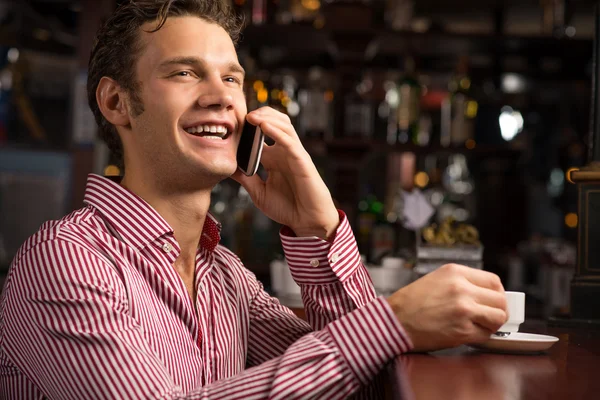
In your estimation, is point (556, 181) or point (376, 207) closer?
point (376, 207)

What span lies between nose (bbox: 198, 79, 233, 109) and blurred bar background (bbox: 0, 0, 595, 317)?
1.85 metres

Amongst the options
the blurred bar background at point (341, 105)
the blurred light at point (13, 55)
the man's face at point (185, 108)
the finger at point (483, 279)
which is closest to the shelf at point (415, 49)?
the blurred bar background at point (341, 105)

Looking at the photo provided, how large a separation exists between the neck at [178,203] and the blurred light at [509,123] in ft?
9.43

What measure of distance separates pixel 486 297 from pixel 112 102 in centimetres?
80

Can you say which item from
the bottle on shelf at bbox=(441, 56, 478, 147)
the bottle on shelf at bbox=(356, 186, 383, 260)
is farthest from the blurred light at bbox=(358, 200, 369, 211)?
the bottle on shelf at bbox=(441, 56, 478, 147)

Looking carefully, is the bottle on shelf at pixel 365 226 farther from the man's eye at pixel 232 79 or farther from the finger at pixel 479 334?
the finger at pixel 479 334

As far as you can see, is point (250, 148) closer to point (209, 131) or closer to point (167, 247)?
point (209, 131)

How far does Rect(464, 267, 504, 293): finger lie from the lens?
3.74 feet

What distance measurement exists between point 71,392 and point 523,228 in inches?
210

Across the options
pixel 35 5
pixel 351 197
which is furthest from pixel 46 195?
pixel 351 197

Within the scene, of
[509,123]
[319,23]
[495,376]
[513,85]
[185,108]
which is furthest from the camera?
[513,85]

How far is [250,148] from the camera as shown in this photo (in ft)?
4.88

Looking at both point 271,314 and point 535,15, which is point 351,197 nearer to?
point 271,314

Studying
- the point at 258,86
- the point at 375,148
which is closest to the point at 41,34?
the point at 258,86
